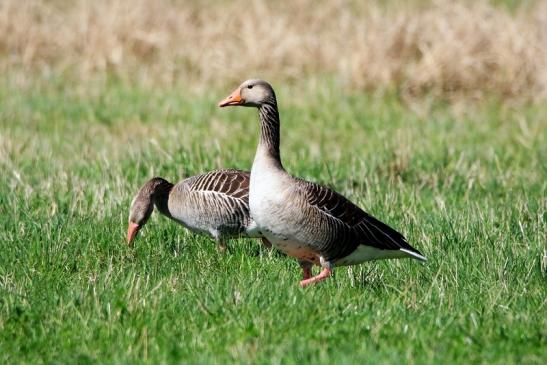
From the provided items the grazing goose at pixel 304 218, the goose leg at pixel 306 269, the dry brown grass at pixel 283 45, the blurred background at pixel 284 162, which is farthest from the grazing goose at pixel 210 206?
the dry brown grass at pixel 283 45

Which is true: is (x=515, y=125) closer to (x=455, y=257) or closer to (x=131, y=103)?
(x=131, y=103)

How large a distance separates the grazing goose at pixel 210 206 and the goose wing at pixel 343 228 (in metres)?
1.14

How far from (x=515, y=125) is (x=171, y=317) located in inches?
332

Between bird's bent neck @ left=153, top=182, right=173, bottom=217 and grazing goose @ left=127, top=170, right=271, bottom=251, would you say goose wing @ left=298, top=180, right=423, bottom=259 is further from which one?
bird's bent neck @ left=153, top=182, right=173, bottom=217

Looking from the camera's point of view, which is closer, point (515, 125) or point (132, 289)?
point (132, 289)

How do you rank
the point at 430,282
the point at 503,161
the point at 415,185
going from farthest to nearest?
the point at 503,161 → the point at 415,185 → the point at 430,282

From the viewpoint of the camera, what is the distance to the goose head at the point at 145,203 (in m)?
7.88

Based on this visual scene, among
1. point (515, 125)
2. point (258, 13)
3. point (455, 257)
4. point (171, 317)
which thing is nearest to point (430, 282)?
point (455, 257)

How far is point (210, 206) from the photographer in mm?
7984

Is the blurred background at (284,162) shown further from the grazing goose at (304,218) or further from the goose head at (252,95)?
the goose head at (252,95)

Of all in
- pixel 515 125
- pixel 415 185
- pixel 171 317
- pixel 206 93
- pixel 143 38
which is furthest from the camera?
pixel 143 38

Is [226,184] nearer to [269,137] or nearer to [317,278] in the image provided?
[269,137]

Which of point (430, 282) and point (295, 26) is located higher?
point (295, 26)

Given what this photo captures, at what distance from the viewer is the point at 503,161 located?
1120cm
